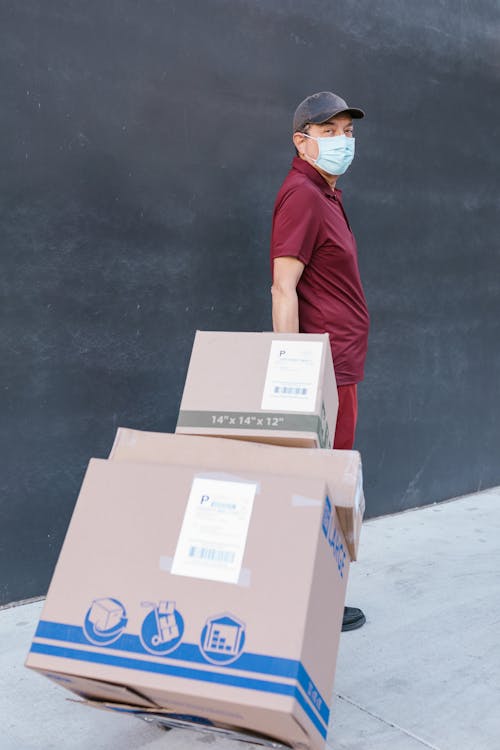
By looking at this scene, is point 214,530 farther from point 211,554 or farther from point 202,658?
point 202,658

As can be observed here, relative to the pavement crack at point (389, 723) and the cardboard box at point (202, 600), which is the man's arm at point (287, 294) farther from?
the pavement crack at point (389, 723)

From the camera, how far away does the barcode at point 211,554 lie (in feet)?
4.93

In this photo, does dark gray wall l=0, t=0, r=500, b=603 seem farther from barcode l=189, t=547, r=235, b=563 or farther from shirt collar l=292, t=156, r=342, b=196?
barcode l=189, t=547, r=235, b=563

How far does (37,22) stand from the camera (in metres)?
2.66

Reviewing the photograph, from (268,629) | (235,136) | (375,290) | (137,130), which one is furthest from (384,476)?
(268,629)

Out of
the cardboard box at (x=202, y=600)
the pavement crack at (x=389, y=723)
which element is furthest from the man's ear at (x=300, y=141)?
the pavement crack at (x=389, y=723)

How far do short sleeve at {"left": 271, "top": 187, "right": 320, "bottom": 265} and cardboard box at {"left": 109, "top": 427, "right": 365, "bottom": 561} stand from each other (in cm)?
84

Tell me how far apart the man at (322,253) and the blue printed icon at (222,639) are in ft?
3.54

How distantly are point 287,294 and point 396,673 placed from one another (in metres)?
1.10

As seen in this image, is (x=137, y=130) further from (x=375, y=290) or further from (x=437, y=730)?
(x=437, y=730)

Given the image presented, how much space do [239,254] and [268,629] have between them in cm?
204

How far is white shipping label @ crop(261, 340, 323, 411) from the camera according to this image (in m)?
1.78

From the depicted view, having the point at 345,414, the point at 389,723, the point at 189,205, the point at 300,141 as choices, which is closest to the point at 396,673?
the point at 389,723

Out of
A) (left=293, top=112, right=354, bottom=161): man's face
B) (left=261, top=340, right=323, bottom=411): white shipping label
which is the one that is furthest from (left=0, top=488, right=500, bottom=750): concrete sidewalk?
(left=293, top=112, right=354, bottom=161): man's face
